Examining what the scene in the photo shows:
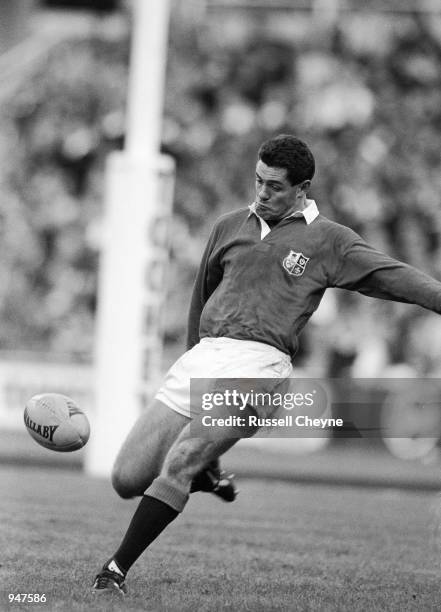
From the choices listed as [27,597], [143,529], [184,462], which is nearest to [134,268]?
[184,462]

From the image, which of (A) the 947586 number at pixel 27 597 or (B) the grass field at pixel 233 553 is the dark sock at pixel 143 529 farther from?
(A) the 947586 number at pixel 27 597

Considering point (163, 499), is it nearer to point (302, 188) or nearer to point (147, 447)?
point (147, 447)

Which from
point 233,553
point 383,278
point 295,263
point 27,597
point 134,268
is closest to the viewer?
point 27,597

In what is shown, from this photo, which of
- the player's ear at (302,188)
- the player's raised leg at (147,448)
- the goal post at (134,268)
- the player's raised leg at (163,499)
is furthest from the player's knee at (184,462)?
the goal post at (134,268)

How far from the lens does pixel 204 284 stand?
6977mm

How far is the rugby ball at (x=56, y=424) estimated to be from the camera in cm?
665

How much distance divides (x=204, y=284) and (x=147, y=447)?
95 centimetres

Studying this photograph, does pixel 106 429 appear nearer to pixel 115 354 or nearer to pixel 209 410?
pixel 115 354

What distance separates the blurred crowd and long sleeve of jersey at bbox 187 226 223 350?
41.3ft

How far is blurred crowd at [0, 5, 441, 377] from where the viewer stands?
2047cm

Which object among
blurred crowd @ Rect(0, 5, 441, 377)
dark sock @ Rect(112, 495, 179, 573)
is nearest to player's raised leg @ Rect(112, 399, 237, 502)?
dark sock @ Rect(112, 495, 179, 573)

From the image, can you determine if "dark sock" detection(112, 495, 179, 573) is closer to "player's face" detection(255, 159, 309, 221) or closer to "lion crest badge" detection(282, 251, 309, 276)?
"lion crest badge" detection(282, 251, 309, 276)

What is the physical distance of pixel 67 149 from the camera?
21500mm

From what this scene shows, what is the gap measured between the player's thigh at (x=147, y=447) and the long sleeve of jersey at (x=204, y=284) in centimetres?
64
